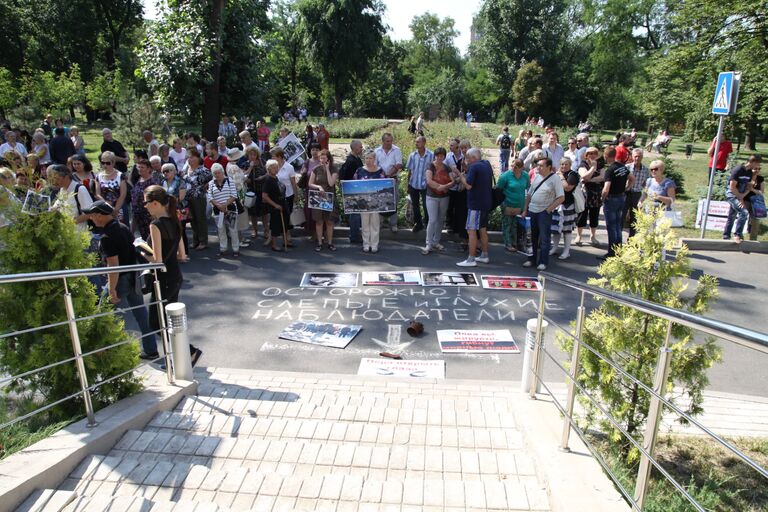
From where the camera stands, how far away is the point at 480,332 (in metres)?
7.18

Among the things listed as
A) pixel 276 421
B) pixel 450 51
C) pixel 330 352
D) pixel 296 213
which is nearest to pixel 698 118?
pixel 296 213

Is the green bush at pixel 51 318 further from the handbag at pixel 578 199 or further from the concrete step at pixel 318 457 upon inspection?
the handbag at pixel 578 199

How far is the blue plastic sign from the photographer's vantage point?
33.9 ft

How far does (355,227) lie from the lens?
11352mm

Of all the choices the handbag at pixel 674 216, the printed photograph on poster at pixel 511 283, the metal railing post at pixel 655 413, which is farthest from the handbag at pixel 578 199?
the metal railing post at pixel 655 413

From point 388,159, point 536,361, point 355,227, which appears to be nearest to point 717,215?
point 388,159

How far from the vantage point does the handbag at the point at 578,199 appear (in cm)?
1034

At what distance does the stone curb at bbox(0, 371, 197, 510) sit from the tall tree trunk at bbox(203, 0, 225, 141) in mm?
11341

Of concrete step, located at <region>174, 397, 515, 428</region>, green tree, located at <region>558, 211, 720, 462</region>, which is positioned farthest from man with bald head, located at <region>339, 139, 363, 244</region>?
green tree, located at <region>558, 211, 720, 462</region>

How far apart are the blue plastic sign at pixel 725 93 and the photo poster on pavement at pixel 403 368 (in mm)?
8253

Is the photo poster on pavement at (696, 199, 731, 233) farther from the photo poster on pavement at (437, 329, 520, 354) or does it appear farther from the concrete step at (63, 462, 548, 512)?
the concrete step at (63, 462, 548, 512)

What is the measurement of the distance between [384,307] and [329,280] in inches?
58.0

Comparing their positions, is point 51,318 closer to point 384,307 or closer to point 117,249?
point 117,249

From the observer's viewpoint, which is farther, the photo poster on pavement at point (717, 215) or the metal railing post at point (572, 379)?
the photo poster on pavement at point (717, 215)
